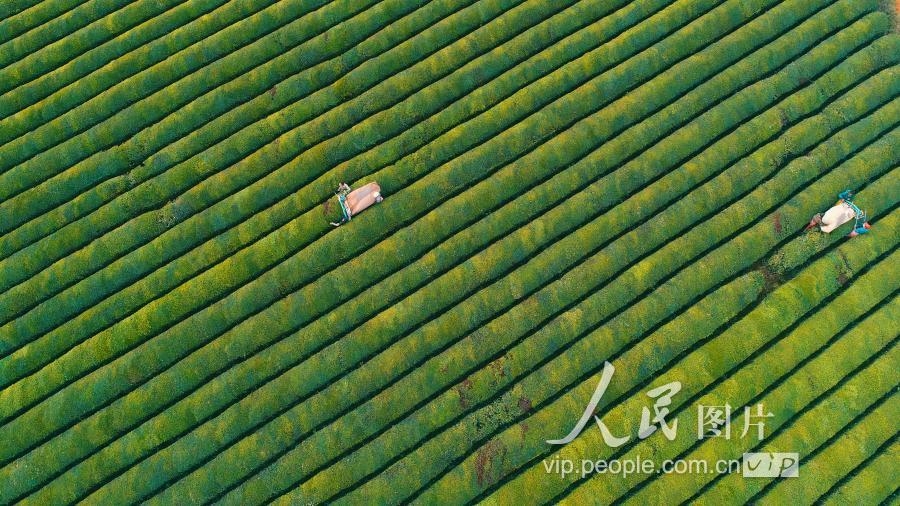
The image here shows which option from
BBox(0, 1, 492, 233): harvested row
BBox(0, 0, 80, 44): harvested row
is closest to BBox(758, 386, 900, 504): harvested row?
BBox(0, 1, 492, 233): harvested row

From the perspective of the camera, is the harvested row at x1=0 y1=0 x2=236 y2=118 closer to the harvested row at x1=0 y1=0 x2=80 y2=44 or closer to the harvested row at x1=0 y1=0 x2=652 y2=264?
the harvested row at x1=0 y1=0 x2=80 y2=44

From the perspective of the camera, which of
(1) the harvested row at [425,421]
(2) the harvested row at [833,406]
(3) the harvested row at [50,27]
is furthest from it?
(3) the harvested row at [50,27]

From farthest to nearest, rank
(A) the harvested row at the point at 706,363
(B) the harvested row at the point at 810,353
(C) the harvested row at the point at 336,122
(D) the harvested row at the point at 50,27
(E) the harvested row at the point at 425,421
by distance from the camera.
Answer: (D) the harvested row at the point at 50,27 < (C) the harvested row at the point at 336,122 < (B) the harvested row at the point at 810,353 < (E) the harvested row at the point at 425,421 < (A) the harvested row at the point at 706,363

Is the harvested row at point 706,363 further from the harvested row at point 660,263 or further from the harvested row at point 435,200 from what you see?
the harvested row at point 435,200

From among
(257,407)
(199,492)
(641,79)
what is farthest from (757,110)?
(199,492)

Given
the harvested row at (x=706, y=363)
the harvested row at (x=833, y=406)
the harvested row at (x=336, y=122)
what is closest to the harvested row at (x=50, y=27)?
the harvested row at (x=336, y=122)

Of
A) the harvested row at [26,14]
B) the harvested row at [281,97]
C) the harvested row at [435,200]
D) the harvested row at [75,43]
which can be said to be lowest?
the harvested row at [435,200]
